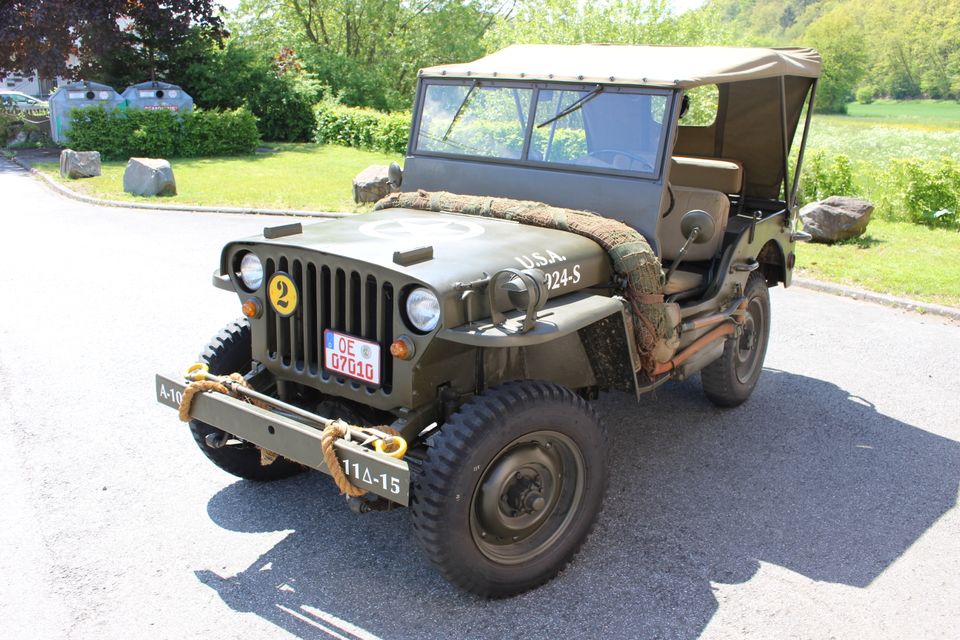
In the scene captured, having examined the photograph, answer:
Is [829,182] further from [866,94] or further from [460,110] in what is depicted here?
[866,94]

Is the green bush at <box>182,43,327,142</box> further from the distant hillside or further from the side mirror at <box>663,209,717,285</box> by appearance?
the distant hillside

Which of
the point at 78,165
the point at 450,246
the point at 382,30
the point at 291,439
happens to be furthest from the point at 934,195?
the point at 382,30

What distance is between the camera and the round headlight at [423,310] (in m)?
3.44

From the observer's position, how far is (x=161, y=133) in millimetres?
19391

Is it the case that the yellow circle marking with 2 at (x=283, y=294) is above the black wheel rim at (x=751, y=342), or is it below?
above

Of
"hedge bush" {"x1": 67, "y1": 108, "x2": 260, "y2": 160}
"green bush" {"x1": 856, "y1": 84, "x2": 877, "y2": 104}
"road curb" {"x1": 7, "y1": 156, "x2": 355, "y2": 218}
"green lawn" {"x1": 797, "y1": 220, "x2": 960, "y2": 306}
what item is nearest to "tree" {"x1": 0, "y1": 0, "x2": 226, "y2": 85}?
"hedge bush" {"x1": 67, "y1": 108, "x2": 260, "y2": 160}

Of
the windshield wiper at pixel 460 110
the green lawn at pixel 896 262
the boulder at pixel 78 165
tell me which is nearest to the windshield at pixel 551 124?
the windshield wiper at pixel 460 110

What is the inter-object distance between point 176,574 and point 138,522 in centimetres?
54

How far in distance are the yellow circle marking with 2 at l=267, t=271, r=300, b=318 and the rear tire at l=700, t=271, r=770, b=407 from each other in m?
2.90

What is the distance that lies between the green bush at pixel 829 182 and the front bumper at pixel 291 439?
1108 cm

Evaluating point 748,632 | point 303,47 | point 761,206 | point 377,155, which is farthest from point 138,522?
point 303,47

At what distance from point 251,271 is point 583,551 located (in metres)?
2.05

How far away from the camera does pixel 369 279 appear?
3600mm

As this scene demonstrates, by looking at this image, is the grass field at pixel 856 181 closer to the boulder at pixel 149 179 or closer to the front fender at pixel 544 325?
the boulder at pixel 149 179
